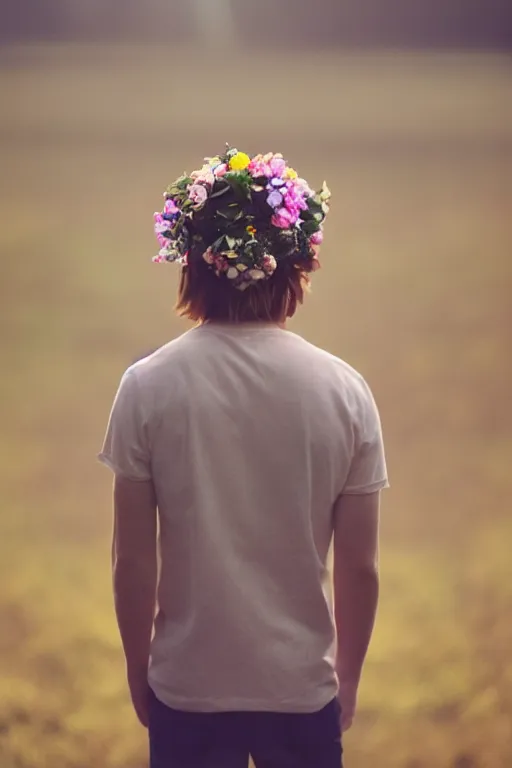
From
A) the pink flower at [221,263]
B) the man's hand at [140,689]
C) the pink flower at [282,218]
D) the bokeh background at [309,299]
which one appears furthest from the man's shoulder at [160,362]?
the bokeh background at [309,299]

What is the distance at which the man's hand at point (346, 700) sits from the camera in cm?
134

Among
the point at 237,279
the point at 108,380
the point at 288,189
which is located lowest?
the point at 108,380

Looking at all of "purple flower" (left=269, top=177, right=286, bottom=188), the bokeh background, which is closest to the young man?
"purple flower" (left=269, top=177, right=286, bottom=188)

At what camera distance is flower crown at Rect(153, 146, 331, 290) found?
Result: 3.85 feet

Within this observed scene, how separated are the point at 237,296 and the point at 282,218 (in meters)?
0.14

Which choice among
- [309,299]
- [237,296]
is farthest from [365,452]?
[309,299]

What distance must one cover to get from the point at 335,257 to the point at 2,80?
0.94 m

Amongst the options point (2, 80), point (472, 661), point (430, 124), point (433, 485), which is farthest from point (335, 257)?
point (472, 661)

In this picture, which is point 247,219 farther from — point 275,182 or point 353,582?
point 353,582

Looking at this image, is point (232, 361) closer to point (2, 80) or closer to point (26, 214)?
point (26, 214)

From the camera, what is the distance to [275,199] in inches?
47.7

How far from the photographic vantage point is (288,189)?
1.23m

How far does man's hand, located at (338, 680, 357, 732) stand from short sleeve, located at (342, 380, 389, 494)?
0.35 metres

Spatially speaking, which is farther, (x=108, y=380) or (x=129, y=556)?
(x=108, y=380)
